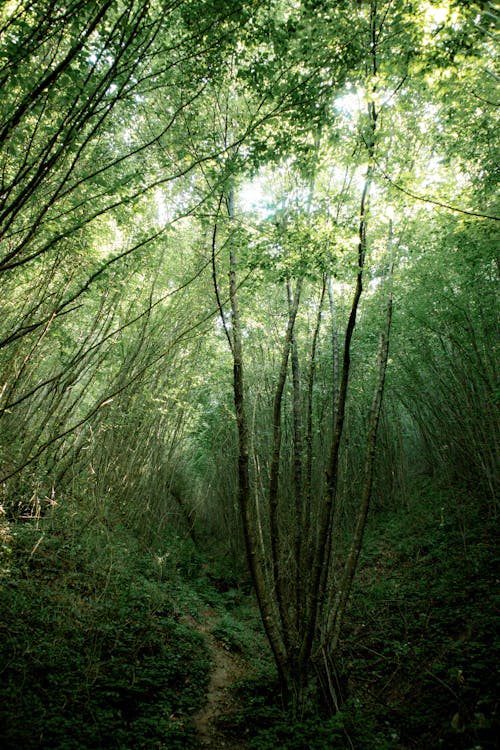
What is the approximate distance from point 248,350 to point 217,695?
507cm

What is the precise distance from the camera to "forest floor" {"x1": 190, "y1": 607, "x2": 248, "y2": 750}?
2.89m

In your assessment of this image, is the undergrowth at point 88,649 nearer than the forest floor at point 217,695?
Yes

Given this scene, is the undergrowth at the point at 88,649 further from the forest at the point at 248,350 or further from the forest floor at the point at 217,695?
the forest floor at the point at 217,695

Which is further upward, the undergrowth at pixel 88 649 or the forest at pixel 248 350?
the forest at pixel 248 350

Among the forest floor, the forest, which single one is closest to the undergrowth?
the forest

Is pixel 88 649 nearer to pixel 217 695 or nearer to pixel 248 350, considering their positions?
pixel 217 695

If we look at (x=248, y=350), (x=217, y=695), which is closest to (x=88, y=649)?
(x=217, y=695)

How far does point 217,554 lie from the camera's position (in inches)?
372

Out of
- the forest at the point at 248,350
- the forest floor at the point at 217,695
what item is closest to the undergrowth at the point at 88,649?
the forest at the point at 248,350

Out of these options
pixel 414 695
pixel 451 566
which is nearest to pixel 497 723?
pixel 414 695

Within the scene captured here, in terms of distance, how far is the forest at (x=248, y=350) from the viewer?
2248 millimetres

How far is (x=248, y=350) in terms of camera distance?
282 inches

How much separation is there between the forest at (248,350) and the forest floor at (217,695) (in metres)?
0.03

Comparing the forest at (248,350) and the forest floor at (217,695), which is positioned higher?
the forest at (248,350)
